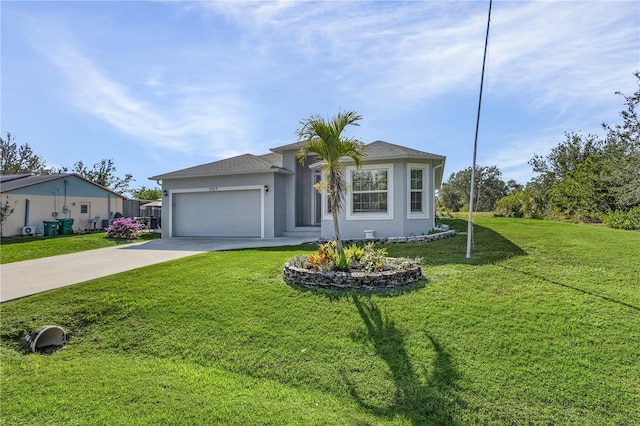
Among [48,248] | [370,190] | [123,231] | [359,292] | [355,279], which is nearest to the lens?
[359,292]

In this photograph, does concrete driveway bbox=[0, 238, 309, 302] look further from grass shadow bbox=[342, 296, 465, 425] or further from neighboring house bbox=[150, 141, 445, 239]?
grass shadow bbox=[342, 296, 465, 425]

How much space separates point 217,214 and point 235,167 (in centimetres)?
246

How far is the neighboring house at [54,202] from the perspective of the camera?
62.1 ft

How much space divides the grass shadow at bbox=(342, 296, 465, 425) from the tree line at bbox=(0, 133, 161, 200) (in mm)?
39846

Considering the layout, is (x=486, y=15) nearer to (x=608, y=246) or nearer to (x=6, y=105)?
(x=608, y=246)

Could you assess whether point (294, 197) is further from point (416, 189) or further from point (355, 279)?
point (355, 279)

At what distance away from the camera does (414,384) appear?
13.4 feet

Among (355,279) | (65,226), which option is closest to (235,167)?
(355,279)

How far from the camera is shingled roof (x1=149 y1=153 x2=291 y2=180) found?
15.2 meters

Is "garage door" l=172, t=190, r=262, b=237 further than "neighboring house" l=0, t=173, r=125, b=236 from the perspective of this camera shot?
No

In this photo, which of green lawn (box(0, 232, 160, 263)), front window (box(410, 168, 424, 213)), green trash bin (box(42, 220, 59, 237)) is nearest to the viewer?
green lawn (box(0, 232, 160, 263))

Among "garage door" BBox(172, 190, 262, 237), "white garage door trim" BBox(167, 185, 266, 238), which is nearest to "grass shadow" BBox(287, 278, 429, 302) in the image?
"white garage door trim" BBox(167, 185, 266, 238)

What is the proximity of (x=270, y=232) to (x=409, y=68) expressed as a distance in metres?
8.59

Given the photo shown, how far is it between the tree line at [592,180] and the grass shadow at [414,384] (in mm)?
17957
